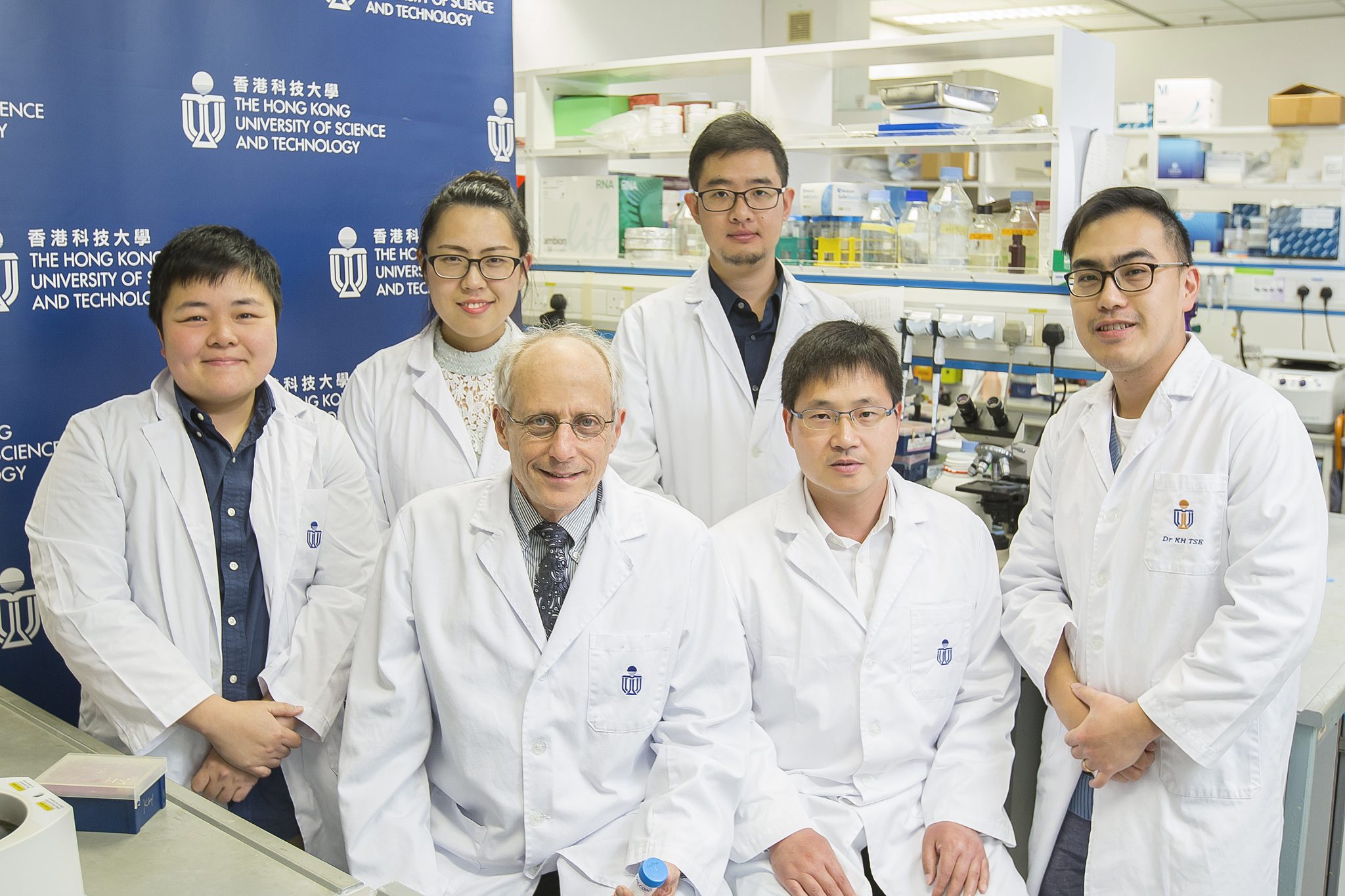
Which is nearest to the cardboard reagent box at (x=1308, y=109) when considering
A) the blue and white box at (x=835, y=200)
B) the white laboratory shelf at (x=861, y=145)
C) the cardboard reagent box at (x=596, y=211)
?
the white laboratory shelf at (x=861, y=145)

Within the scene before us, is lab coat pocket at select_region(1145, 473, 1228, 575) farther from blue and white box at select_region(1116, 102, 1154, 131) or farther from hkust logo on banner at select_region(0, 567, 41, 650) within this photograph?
blue and white box at select_region(1116, 102, 1154, 131)

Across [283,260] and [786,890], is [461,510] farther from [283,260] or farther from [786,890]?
[283,260]

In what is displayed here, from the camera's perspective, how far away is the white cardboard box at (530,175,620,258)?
4.50 m

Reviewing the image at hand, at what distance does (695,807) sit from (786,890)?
20 centimetres

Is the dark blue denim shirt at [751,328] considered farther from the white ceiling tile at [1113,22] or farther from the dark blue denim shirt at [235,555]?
the white ceiling tile at [1113,22]

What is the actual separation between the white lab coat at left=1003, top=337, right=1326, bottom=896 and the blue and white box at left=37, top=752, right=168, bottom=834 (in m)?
1.31

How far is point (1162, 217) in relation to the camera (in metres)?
1.76

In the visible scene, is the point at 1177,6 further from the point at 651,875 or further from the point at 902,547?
the point at 651,875

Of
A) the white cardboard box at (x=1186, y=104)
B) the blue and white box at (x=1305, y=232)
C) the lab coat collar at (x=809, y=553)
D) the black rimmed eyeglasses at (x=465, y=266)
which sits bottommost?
the lab coat collar at (x=809, y=553)

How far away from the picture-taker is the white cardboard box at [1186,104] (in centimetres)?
623

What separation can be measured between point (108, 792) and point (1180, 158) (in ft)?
19.2

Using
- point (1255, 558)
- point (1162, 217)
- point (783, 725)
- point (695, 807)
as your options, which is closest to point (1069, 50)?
point (1162, 217)

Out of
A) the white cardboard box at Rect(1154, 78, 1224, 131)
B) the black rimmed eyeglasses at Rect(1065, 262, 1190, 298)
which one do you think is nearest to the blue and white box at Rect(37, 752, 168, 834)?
the black rimmed eyeglasses at Rect(1065, 262, 1190, 298)

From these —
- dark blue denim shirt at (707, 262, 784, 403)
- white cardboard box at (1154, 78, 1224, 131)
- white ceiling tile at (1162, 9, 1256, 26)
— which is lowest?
dark blue denim shirt at (707, 262, 784, 403)
